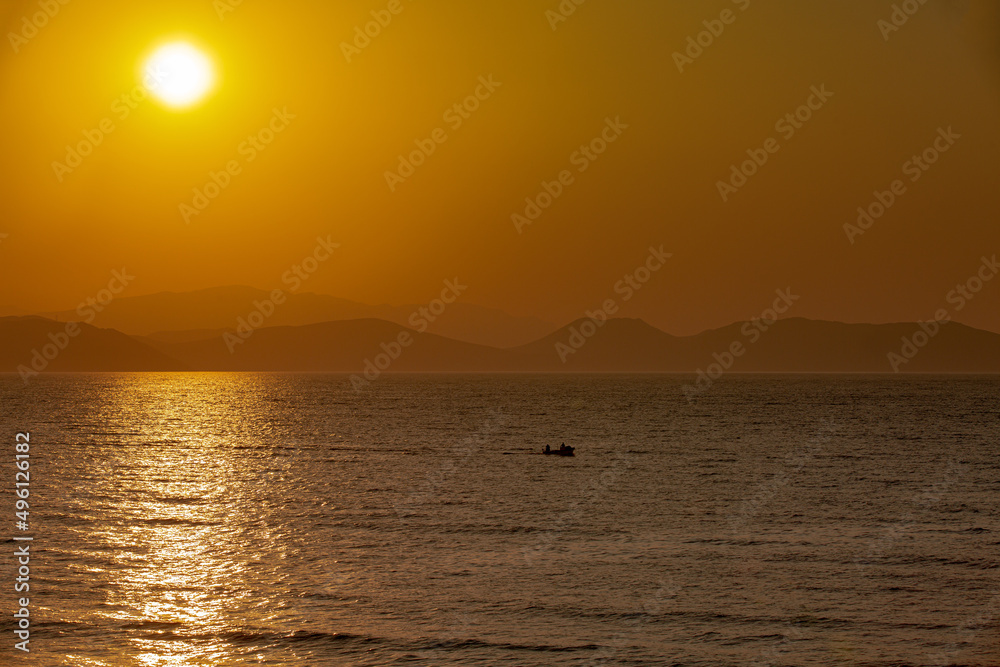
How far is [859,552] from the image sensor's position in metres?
42.8

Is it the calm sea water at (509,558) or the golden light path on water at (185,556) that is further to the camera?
the golden light path on water at (185,556)

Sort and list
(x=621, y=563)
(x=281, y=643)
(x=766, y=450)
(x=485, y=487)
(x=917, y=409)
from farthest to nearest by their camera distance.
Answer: (x=917, y=409)
(x=766, y=450)
(x=485, y=487)
(x=621, y=563)
(x=281, y=643)

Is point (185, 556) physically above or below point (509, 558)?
above

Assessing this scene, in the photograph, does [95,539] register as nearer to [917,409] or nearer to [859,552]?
[859,552]

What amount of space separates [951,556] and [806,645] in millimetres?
16811

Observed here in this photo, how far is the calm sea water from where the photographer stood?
2912cm

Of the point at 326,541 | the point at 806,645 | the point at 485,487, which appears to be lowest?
the point at 806,645

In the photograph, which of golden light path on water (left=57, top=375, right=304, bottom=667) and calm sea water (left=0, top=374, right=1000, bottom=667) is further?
golden light path on water (left=57, top=375, right=304, bottom=667)

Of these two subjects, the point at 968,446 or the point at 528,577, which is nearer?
the point at 528,577

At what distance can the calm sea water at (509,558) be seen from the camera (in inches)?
1147

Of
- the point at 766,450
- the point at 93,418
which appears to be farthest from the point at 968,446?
the point at 93,418

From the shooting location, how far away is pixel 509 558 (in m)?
40.8

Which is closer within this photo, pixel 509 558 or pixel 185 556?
pixel 185 556

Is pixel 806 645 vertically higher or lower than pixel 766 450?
lower
